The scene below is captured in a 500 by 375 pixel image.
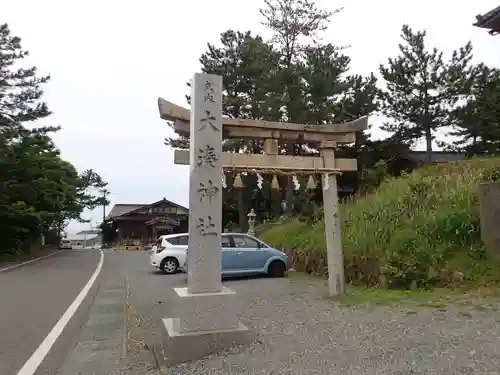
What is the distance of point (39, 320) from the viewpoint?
30.2 ft

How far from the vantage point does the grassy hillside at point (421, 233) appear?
1055 centimetres

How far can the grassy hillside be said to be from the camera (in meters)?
10.6

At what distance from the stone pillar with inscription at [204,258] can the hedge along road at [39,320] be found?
174 centimetres

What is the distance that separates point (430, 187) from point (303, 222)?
288 inches

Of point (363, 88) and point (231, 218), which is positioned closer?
point (363, 88)

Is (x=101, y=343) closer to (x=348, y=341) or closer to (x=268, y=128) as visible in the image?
(x=348, y=341)

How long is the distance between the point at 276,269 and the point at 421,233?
5741mm

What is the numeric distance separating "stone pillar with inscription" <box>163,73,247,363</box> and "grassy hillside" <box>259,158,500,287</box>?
18.5ft

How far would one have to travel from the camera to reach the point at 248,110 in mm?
30891

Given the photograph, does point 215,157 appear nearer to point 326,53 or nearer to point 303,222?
point 303,222

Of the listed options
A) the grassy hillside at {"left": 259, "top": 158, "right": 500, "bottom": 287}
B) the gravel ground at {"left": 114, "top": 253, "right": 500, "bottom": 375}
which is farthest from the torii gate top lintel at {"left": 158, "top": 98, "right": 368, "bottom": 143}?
the gravel ground at {"left": 114, "top": 253, "right": 500, "bottom": 375}

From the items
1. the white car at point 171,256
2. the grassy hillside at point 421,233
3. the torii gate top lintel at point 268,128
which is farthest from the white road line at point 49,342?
the grassy hillside at point 421,233

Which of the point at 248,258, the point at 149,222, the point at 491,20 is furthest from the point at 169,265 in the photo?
the point at 149,222

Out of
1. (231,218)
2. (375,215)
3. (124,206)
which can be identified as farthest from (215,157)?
(124,206)
